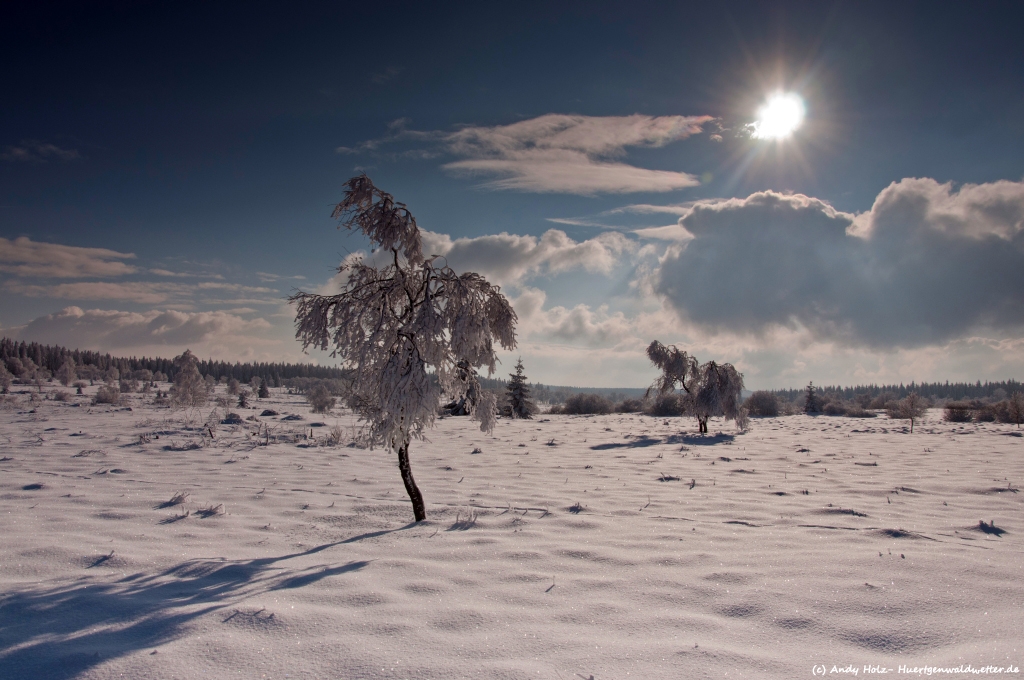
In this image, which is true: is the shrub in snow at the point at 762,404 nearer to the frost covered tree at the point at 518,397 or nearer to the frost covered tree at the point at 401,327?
the frost covered tree at the point at 518,397

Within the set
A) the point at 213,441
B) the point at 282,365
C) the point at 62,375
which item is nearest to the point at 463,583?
the point at 213,441

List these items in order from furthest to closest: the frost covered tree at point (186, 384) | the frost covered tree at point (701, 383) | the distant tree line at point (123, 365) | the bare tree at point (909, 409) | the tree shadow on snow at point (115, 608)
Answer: the distant tree line at point (123, 365) < the bare tree at point (909, 409) < the frost covered tree at point (186, 384) < the frost covered tree at point (701, 383) < the tree shadow on snow at point (115, 608)

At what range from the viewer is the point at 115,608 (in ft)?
13.0

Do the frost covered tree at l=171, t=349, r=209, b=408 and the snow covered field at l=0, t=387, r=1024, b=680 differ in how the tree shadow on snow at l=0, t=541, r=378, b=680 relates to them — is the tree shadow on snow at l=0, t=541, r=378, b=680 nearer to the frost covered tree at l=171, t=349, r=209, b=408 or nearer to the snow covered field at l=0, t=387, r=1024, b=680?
the snow covered field at l=0, t=387, r=1024, b=680

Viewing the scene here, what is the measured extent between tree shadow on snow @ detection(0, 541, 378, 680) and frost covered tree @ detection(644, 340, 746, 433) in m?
23.4

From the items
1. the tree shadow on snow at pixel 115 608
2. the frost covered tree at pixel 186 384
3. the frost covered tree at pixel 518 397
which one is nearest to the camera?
the tree shadow on snow at pixel 115 608

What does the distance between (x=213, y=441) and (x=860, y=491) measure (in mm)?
17709

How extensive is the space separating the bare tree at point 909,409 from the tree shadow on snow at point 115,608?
32127 mm

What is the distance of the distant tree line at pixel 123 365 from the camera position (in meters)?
84.7

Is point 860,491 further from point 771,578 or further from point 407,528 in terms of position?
point 407,528

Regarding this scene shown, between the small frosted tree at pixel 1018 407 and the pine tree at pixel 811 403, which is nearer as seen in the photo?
the small frosted tree at pixel 1018 407

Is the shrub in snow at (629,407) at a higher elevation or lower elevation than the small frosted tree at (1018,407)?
lower

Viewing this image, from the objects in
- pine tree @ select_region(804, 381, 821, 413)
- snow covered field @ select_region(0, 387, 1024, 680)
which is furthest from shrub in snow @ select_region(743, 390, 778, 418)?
snow covered field @ select_region(0, 387, 1024, 680)

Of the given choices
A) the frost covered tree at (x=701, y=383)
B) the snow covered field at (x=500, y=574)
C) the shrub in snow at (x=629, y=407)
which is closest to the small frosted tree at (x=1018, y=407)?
the frost covered tree at (x=701, y=383)
